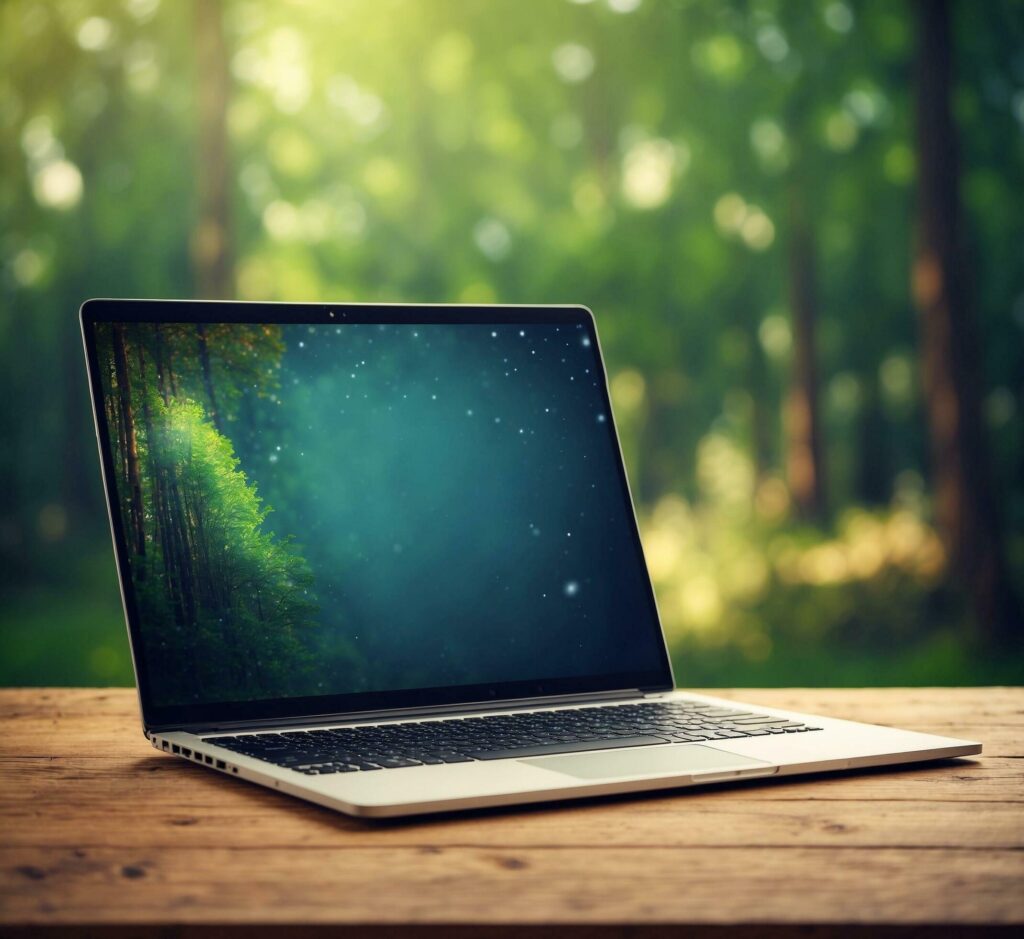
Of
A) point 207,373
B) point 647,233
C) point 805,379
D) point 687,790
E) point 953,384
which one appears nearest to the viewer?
point 687,790

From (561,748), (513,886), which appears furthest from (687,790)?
(513,886)

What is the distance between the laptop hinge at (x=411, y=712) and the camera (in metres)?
1.74

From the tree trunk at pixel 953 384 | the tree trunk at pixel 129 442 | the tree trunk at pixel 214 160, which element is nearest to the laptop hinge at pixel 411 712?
the tree trunk at pixel 129 442

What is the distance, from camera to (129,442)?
1816mm

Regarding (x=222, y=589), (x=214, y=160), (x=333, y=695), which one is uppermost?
(x=214, y=160)

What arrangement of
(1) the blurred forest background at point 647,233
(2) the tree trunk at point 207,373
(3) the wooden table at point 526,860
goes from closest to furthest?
1. (3) the wooden table at point 526,860
2. (2) the tree trunk at point 207,373
3. (1) the blurred forest background at point 647,233

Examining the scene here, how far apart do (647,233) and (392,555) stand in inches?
431

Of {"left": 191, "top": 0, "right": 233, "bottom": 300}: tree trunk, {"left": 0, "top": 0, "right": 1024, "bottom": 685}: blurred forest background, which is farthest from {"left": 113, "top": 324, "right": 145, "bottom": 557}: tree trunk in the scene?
{"left": 191, "top": 0, "right": 233, "bottom": 300}: tree trunk

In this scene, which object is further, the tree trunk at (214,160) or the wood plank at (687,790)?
the tree trunk at (214,160)

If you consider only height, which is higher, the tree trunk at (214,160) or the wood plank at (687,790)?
the tree trunk at (214,160)

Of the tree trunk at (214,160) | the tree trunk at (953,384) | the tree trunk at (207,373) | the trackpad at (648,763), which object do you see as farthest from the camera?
the tree trunk at (214,160)

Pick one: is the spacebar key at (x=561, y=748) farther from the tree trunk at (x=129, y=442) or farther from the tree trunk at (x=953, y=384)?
the tree trunk at (x=953, y=384)

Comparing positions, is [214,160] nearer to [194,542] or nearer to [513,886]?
[194,542]

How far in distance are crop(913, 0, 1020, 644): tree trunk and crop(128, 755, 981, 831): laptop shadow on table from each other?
7902mm
